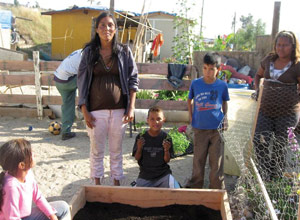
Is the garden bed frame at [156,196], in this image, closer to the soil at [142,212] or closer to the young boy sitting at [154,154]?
the soil at [142,212]

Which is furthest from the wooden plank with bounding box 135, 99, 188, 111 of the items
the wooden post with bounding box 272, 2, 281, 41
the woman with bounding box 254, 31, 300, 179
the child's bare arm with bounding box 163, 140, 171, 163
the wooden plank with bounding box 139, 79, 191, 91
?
the child's bare arm with bounding box 163, 140, 171, 163

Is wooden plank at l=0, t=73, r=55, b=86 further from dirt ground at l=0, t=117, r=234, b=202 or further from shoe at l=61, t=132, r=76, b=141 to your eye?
shoe at l=61, t=132, r=76, b=141

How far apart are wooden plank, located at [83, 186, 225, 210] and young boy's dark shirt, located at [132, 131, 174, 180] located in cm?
39

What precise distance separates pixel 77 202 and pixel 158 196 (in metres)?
0.73

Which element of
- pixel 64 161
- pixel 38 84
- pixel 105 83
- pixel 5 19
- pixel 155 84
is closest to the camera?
pixel 105 83

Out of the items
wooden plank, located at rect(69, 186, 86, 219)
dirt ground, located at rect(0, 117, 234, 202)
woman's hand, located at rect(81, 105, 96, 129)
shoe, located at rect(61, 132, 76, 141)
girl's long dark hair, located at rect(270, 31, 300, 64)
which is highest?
girl's long dark hair, located at rect(270, 31, 300, 64)

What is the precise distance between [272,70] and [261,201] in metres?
1.47

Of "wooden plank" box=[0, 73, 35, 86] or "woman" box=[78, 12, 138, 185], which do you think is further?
"wooden plank" box=[0, 73, 35, 86]

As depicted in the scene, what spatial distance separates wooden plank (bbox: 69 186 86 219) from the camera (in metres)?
2.67

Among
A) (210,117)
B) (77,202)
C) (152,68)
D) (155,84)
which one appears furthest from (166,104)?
(77,202)

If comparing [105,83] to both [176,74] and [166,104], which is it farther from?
[166,104]

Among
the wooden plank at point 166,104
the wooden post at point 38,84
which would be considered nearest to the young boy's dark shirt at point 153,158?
the wooden plank at point 166,104

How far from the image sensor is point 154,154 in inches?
129

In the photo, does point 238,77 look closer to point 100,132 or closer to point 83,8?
point 100,132
